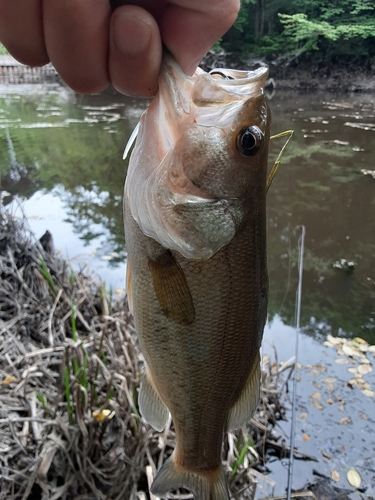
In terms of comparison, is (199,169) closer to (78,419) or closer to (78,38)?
(78,38)

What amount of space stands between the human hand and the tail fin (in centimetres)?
124

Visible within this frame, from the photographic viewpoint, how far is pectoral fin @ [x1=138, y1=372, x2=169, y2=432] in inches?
58.5

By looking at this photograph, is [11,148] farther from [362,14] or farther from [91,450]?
[362,14]

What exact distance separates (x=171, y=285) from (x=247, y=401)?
49 cm

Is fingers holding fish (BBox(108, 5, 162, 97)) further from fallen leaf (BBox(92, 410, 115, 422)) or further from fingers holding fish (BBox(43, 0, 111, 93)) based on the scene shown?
fallen leaf (BBox(92, 410, 115, 422))

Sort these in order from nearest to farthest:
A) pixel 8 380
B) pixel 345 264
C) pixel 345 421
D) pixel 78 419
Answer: pixel 78 419
pixel 8 380
pixel 345 421
pixel 345 264

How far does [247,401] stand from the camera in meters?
1.42

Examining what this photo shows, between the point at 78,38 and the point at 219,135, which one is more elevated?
the point at 78,38

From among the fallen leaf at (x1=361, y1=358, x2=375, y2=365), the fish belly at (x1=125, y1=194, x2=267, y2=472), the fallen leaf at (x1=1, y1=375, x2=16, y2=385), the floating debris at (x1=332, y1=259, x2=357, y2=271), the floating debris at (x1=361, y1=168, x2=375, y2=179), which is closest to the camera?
the fish belly at (x1=125, y1=194, x2=267, y2=472)

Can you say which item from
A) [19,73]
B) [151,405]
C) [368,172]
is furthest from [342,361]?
[19,73]

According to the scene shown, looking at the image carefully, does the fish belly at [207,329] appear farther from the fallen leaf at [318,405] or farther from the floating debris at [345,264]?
the floating debris at [345,264]

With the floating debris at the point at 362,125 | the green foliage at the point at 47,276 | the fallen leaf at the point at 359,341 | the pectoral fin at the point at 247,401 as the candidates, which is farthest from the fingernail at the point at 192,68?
the floating debris at the point at 362,125

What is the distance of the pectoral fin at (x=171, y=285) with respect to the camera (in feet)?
3.99

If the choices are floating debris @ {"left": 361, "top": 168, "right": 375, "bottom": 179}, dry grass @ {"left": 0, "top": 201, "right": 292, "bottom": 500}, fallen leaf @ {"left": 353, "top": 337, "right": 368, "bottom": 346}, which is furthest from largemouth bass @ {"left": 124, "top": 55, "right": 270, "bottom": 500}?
floating debris @ {"left": 361, "top": 168, "right": 375, "bottom": 179}
